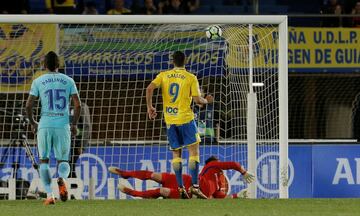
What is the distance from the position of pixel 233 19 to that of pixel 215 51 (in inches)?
77.1

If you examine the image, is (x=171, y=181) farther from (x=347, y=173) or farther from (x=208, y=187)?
(x=347, y=173)

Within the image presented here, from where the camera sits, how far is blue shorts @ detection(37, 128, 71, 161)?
13891mm

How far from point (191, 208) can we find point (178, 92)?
8.35 feet

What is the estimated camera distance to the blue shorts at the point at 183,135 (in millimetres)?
15117

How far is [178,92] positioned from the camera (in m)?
15.1

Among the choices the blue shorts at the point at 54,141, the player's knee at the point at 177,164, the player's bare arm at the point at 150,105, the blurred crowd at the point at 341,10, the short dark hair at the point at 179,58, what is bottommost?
the player's knee at the point at 177,164

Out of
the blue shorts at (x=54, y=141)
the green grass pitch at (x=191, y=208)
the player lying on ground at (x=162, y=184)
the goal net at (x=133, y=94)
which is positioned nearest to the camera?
the green grass pitch at (x=191, y=208)

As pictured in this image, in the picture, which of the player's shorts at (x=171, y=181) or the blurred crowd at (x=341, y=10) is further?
A: the blurred crowd at (x=341, y=10)

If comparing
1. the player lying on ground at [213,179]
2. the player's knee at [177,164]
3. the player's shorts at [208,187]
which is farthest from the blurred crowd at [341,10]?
the player's knee at [177,164]

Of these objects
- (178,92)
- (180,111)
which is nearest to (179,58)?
(178,92)

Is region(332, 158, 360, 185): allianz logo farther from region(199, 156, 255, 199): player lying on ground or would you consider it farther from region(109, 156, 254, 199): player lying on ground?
region(199, 156, 255, 199): player lying on ground

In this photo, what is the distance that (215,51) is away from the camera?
58.1 feet

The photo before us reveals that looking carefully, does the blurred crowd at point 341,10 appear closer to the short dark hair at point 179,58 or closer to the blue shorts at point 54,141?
the short dark hair at point 179,58

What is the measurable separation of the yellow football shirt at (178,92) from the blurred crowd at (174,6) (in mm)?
7315
